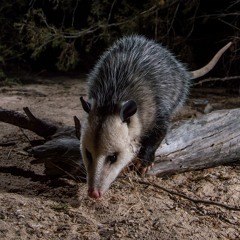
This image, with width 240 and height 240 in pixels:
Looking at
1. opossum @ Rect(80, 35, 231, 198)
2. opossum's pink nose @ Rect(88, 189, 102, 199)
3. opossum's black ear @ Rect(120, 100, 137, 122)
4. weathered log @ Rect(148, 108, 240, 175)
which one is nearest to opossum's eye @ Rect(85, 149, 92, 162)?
opossum @ Rect(80, 35, 231, 198)

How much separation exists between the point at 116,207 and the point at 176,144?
0.84 metres

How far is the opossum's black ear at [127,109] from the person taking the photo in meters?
3.14

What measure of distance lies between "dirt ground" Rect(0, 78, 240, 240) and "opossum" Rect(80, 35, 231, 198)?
20 cm

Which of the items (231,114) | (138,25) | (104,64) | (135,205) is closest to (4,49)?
(138,25)

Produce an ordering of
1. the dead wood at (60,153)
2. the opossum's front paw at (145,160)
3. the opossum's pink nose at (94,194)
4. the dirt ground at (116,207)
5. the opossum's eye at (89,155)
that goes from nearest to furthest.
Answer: the dirt ground at (116,207) → the opossum's pink nose at (94,194) → the opossum's eye at (89,155) → the dead wood at (60,153) → the opossum's front paw at (145,160)

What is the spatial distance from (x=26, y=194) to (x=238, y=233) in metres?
1.42

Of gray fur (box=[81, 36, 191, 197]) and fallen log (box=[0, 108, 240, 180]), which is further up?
gray fur (box=[81, 36, 191, 197])

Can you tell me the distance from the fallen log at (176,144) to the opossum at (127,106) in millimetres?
143

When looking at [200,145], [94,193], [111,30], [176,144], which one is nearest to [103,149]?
[94,193]

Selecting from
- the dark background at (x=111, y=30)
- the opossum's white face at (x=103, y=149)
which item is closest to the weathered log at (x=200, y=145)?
→ the opossum's white face at (x=103, y=149)

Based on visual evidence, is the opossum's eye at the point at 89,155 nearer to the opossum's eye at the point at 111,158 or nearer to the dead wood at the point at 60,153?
the opossum's eye at the point at 111,158

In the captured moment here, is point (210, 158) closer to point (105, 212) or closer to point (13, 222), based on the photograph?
point (105, 212)

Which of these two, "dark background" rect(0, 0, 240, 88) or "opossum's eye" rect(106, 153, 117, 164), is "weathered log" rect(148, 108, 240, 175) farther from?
"dark background" rect(0, 0, 240, 88)

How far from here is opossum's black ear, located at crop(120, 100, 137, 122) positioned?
3141mm
